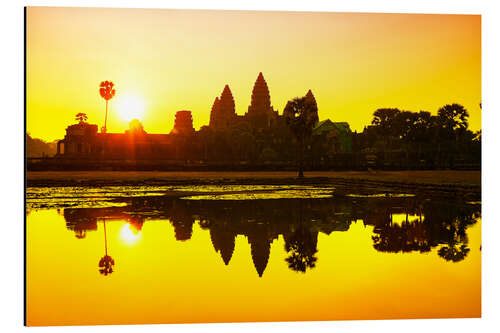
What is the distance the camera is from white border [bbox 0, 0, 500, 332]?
677 centimetres

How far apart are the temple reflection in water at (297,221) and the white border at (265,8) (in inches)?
33.1

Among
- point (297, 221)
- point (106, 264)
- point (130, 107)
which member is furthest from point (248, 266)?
point (130, 107)

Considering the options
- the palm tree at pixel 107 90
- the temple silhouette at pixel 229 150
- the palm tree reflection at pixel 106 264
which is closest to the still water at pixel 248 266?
the palm tree reflection at pixel 106 264

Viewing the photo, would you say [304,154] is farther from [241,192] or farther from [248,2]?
[248,2]

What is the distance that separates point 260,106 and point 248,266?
15.6m

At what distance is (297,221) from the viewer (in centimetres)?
1056

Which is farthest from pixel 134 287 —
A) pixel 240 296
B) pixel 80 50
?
pixel 80 50

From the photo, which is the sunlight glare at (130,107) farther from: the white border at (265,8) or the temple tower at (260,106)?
the temple tower at (260,106)

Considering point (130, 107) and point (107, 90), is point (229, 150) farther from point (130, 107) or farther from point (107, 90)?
point (107, 90)

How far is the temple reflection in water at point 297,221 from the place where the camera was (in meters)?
8.27

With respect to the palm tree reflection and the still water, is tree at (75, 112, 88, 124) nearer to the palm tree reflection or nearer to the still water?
the still water

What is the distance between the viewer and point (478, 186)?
9133 mm

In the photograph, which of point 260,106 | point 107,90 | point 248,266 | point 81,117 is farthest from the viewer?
point 260,106
